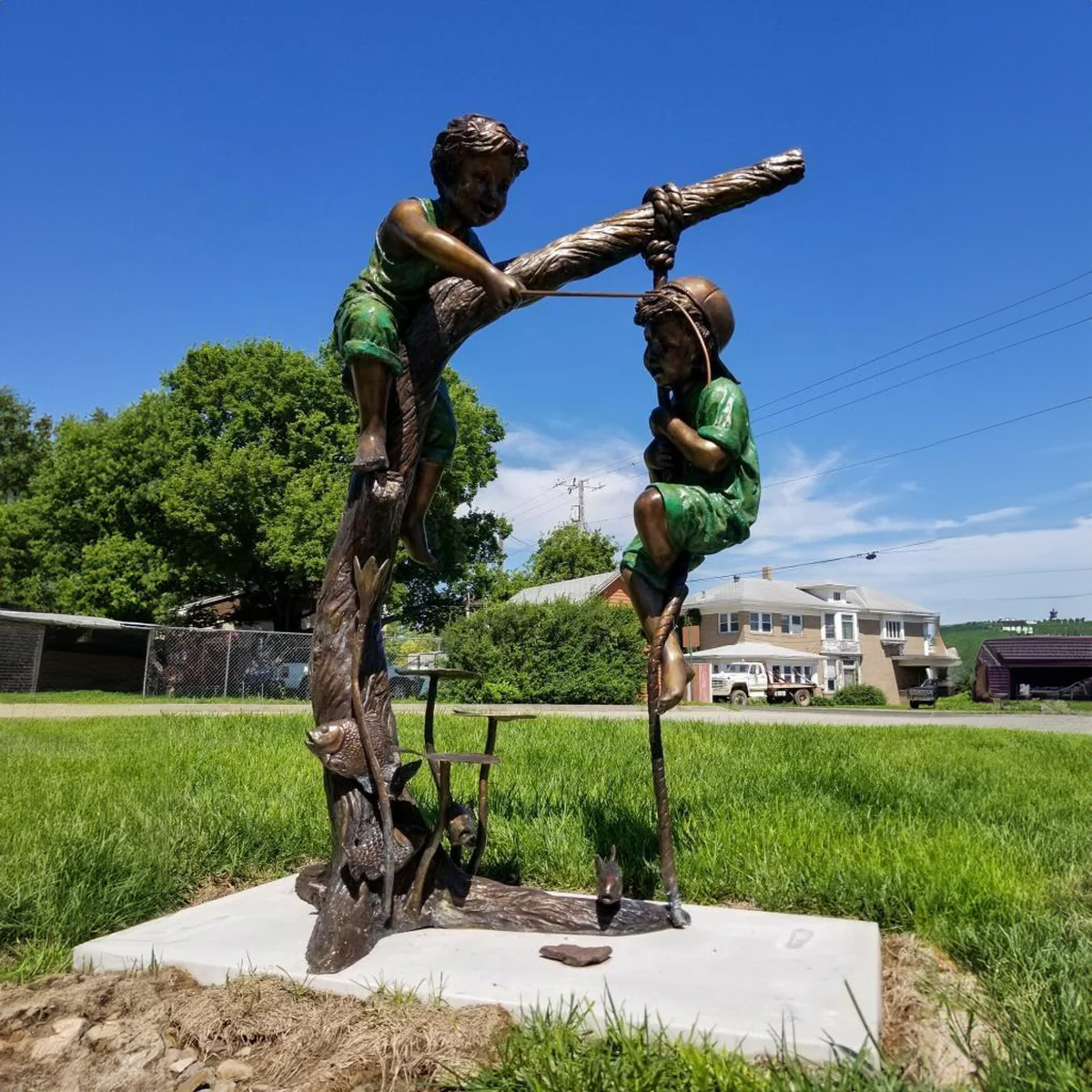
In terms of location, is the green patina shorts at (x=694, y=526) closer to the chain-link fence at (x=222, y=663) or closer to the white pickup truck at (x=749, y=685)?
the chain-link fence at (x=222, y=663)

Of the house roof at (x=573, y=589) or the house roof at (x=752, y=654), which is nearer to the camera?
the house roof at (x=752, y=654)

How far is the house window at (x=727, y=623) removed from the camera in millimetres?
45500

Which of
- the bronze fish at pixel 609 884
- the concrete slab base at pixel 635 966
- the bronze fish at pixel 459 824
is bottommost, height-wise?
the concrete slab base at pixel 635 966

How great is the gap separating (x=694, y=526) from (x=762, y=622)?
146 ft

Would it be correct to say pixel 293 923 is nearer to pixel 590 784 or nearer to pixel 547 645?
pixel 590 784

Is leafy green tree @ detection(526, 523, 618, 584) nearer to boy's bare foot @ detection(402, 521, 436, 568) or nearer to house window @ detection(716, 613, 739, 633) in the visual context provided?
house window @ detection(716, 613, 739, 633)

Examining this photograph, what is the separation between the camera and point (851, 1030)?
213cm

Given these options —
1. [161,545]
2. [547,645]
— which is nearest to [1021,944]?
[547,645]

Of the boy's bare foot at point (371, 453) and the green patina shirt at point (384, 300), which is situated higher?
the green patina shirt at point (384, 300)

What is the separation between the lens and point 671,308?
3014 millimetres

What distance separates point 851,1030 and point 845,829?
221cm

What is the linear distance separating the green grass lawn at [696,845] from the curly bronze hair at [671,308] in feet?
7.17

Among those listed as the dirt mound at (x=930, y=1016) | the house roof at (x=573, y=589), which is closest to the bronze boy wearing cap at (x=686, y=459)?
the dirt mound at (x=930, y=1016)

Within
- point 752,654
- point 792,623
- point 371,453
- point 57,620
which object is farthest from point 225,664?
point 792,623
